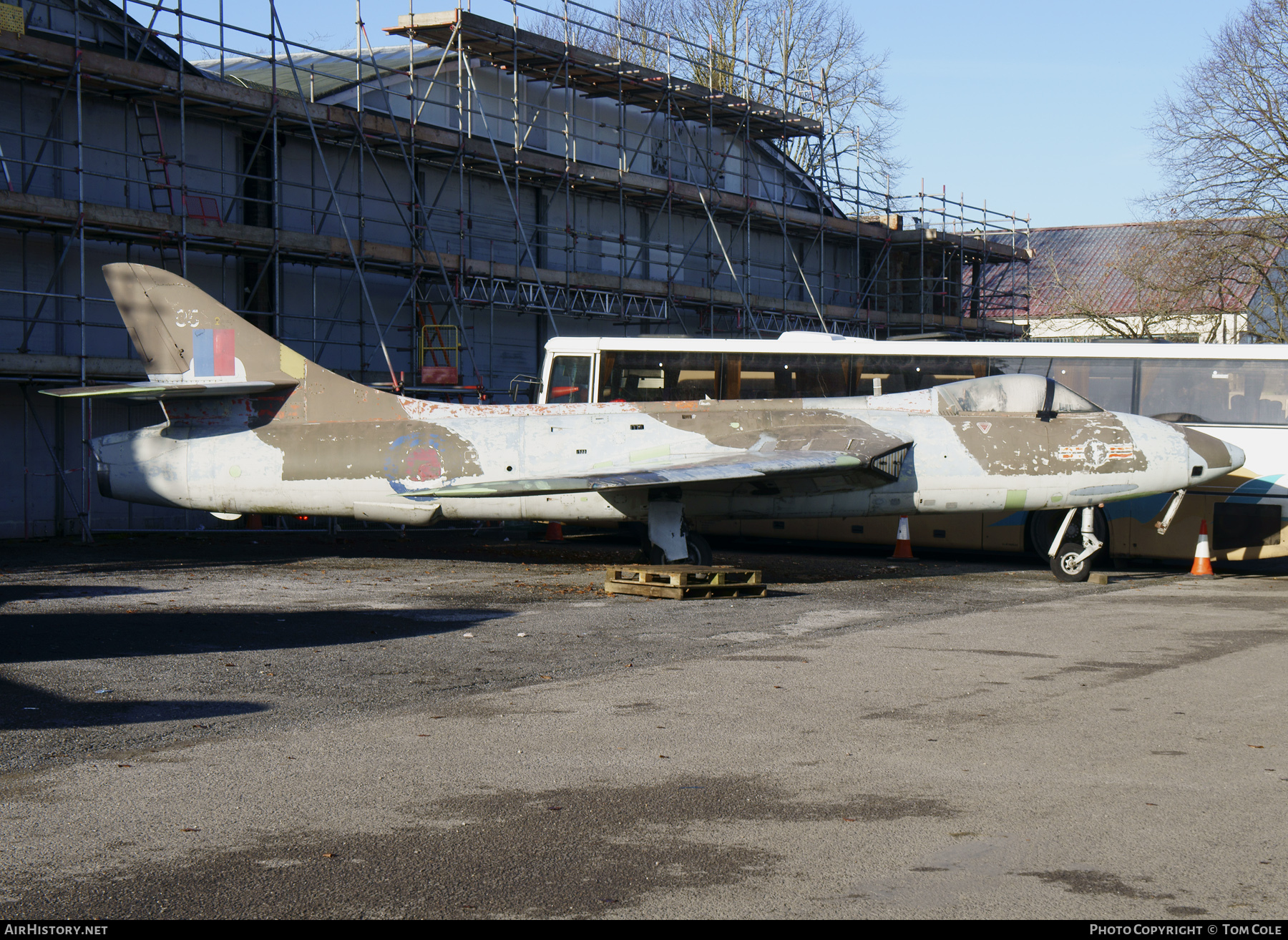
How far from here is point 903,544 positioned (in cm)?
2080

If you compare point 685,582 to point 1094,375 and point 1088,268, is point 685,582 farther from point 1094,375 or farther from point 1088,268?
point 1088,268

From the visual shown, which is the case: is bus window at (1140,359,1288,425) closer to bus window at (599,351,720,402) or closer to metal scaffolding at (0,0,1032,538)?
bus window at (599,351,720,402)

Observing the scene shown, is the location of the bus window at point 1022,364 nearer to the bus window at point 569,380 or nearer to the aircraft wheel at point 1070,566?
the aircraft wheel at point 1070,566

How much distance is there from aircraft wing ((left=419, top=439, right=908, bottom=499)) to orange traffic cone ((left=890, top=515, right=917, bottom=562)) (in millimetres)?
4349

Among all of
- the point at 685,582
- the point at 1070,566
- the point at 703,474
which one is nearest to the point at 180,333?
the point at 703,474

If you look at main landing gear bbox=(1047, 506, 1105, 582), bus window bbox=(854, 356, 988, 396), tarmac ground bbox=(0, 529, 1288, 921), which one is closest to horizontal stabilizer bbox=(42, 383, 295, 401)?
tarmac ground bbox=(0, 529, 1288, 921)

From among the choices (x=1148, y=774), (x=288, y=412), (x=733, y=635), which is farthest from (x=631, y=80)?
(x=1148, y=774)

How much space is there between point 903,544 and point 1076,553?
13.6 feet

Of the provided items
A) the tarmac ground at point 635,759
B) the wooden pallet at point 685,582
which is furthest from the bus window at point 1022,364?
the wooden pallet at point 685,582

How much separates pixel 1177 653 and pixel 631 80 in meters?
24.1

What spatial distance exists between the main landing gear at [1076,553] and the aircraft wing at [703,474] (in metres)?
2.81

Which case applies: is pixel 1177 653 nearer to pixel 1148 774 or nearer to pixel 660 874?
pixel 1148 774

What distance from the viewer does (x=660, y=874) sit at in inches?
194

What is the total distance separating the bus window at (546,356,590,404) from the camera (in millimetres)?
20141
